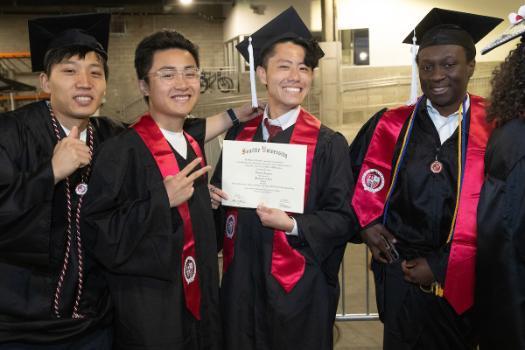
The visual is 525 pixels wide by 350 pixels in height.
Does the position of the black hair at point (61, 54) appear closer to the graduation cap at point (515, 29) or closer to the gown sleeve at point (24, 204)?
the gown sleeve at point (24, 204)

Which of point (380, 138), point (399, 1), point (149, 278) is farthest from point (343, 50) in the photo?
point (149, 278)

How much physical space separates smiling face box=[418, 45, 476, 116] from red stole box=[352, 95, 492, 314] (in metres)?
0.10

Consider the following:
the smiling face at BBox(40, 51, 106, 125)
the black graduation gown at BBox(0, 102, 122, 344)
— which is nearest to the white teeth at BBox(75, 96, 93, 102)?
the smiling face at BBox(40, 51, 106, 125)

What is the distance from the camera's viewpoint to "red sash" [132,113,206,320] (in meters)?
1.99

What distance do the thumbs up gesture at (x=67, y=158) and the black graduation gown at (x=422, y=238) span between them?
4.30 ft

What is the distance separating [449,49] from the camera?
2.11 metres

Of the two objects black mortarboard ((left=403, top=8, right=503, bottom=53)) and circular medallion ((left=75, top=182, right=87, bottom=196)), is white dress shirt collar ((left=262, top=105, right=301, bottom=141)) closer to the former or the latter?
black mortarboard ((left=403, top=8, right=503, bottom=53))

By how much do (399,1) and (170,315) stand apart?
7.81 metres

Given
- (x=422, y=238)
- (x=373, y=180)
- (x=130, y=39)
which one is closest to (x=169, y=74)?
(x=373, y=180)

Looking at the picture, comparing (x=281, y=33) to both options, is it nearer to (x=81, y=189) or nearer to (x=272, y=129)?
(x=272, y=129)

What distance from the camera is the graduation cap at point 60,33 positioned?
201 cm

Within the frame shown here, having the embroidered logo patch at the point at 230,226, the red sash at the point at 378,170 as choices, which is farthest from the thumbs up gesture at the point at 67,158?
the red sash at the point at 378,170

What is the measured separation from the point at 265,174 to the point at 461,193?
2.67 ft

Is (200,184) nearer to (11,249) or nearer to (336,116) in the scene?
(11,249)
